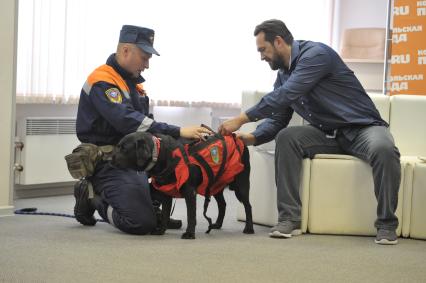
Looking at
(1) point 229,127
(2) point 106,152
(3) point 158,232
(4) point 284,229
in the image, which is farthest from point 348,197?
(2) point 106,152

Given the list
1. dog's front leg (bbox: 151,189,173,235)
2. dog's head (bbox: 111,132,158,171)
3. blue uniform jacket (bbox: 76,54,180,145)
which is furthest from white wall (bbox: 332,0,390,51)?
dog's head (bbox: 111,132,158,171)

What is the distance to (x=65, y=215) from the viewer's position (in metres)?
3.77

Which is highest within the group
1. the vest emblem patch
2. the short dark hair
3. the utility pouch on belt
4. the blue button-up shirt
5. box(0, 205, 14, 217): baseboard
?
the short dark hair

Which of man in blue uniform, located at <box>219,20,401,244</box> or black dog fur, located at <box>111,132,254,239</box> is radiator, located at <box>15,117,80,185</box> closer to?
black dog fur, located at <box>111,132,254,239</box>

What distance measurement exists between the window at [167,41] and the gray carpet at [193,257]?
136cm

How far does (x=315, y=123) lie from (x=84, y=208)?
1.24 m

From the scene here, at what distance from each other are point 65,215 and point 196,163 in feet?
3.31

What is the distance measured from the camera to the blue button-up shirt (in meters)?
3.40

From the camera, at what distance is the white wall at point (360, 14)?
6.59 meters

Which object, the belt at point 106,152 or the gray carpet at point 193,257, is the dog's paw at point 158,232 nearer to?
the gray carpet at point 193,257

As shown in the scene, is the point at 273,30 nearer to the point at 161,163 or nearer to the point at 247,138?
the point at 247,138

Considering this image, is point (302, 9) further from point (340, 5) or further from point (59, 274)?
point (59, 274)

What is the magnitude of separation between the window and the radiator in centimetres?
16

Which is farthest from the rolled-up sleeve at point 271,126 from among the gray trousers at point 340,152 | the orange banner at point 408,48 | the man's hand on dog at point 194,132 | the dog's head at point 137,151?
the orange banner at point 408,48
